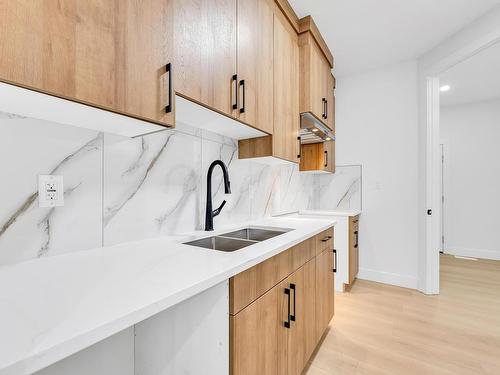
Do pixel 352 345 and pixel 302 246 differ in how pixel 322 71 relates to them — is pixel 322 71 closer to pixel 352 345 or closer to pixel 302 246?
pixel 302 246

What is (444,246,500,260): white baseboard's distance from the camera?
3.94m

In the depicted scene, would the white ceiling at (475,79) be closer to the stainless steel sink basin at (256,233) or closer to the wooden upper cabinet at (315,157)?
the wooden upper cabinet at (315,157)

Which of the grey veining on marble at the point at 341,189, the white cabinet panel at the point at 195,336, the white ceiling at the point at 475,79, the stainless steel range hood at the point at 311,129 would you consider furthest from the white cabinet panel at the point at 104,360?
the white ceiling at the point at 475,79

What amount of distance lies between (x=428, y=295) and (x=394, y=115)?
2059 millimetres

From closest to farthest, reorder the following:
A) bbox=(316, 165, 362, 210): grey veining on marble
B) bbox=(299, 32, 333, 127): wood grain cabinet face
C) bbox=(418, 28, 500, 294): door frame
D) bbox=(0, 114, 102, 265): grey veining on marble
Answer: bbox=(0, 114, 102, 265): grey veining on marble
bbox=(299, 32, 333, 127): wood grain cabinet face
bbox=(418, 28, 500, 294): door frame
bbox=(316, 165, 362, 210): grey veining on marble

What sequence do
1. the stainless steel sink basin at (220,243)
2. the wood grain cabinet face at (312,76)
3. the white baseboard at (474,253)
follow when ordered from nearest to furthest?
the stainless steel sink basin at (220,243) < the wood grain cabinet face at (312,76) < the white baseboard at (474,253)

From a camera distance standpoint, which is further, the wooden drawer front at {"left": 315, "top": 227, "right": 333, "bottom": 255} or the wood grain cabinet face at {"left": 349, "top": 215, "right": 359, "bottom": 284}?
the wood grain cabinet face at {"left": 349, "top": 215, "right": 359, "bottom": 284}

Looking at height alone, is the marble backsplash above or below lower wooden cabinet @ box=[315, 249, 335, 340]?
above

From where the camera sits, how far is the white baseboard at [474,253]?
3938mm

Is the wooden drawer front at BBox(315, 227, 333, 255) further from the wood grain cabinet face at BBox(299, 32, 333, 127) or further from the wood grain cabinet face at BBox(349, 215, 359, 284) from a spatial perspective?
the wood grain cabinet face at BBox(299, 32, 333, 127)

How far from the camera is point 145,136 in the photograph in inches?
48.1

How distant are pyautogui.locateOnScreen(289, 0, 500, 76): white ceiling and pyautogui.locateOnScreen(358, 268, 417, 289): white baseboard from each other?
2.53 meters

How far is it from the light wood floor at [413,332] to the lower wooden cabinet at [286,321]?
0.26m

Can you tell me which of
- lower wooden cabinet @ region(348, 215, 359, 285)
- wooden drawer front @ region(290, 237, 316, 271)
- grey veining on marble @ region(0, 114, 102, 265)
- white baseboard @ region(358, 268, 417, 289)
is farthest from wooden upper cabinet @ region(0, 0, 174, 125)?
white baseboard @ region(358, 268, 417, 289)
